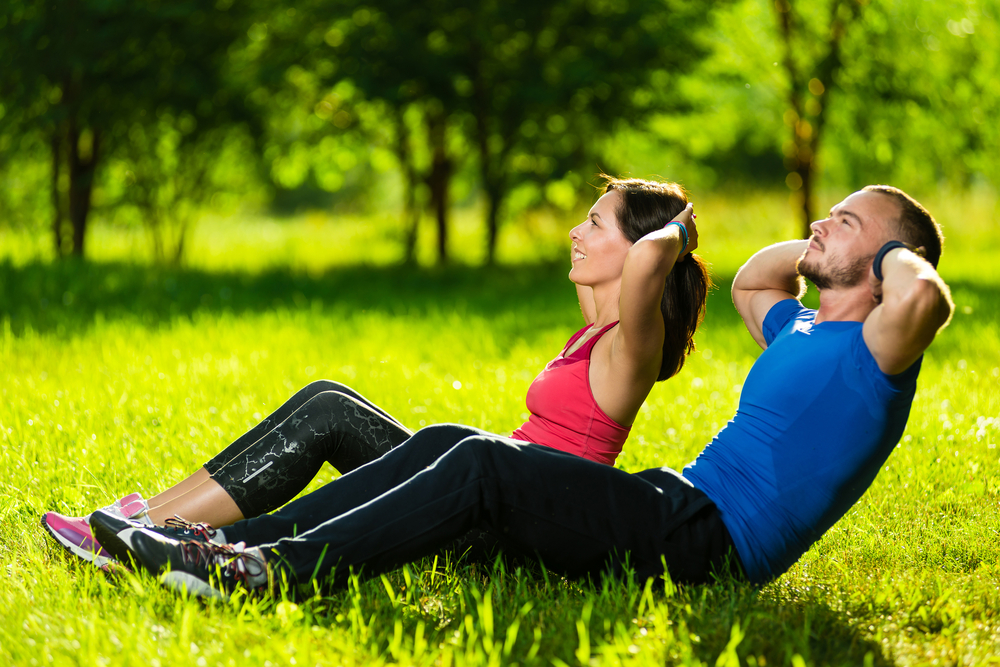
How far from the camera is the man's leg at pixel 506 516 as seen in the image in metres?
2.42

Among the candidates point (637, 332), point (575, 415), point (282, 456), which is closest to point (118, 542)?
point (282, 456)

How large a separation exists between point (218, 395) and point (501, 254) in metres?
9.20

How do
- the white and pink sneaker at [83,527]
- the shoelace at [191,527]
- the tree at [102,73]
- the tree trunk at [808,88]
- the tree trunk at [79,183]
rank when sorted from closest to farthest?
the shoelace at [191,527] → the white and pink sneaker at [83,527] → the tree at [102,73] → the tree trunk at [79,183] → the tree trunk at [808,88]

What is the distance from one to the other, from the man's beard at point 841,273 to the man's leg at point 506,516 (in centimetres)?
78

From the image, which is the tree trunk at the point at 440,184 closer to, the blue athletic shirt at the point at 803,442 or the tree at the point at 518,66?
the tree at the point at 518,66

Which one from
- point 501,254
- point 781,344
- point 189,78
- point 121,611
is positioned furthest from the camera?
point 501,254

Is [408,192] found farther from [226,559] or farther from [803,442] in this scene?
[803,442]

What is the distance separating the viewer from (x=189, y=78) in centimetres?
1068

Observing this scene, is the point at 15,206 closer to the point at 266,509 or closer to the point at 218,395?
the point at 218,395

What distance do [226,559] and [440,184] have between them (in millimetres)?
11675

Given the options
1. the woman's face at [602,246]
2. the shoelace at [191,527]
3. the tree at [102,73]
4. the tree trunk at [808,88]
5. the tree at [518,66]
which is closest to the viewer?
the shoelace at [191,527]

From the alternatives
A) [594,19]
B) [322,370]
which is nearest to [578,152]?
[594,19]

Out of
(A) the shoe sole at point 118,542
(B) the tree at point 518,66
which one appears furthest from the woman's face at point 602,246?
(B) the tree at point 518,66

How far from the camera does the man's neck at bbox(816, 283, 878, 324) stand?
101 inches
